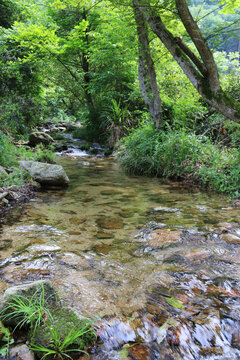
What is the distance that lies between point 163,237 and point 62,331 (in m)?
1.66

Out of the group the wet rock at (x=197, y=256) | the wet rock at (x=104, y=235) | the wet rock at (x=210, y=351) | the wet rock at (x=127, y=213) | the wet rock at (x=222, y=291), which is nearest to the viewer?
the wet rock at (x=210, y=351)

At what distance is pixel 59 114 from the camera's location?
23375 millimetres

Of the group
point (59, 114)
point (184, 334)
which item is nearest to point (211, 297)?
point (184, 334)

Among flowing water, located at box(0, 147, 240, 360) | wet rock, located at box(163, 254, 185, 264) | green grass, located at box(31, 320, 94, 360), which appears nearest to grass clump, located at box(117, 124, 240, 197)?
flowing water, located at box(0, 147, 240, 360)

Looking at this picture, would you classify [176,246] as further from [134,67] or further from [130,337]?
[134,67]

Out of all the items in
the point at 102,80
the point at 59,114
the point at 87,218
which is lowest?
the point at 87,218

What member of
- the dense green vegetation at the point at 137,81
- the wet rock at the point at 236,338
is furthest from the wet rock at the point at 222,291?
the dense green vegetation at the point at 137,81

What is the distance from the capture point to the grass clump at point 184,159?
4.83 metres

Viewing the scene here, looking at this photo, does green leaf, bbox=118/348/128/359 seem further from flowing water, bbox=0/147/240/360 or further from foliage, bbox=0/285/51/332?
foliage, bbox=0/285/51/332

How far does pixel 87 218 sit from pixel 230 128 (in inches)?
186

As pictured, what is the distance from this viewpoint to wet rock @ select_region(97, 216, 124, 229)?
318cm

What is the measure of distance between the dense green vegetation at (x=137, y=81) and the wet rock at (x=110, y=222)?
2.41 meters

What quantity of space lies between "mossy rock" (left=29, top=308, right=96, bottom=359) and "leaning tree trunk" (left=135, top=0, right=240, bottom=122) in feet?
13.1

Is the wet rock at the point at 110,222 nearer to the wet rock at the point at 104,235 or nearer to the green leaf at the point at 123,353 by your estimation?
the wet rock at the point at 104,235
